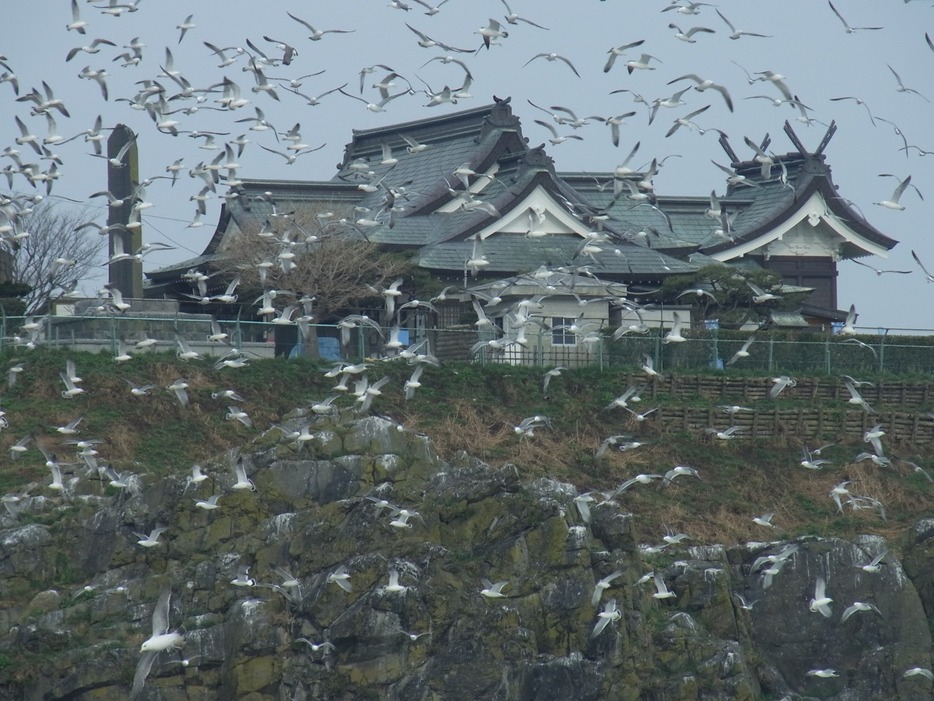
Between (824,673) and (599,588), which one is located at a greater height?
(599,588)

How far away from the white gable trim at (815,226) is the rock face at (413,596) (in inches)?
567

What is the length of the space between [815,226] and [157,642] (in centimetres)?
2674

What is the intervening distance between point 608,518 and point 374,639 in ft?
16.3

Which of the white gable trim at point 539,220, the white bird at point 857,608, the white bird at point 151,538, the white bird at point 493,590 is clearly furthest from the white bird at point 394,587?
the white gable trim at point 539,220

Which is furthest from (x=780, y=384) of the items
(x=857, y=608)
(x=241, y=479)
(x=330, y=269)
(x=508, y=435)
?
(x=241, y=479)

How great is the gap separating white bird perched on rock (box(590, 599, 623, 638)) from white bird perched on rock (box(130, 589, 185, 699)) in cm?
640

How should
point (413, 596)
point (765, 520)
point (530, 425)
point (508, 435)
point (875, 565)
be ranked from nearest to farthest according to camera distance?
point (413, 596)
point (875, 565)
point (765, 520)
point (530, 425)
point (508, 435)

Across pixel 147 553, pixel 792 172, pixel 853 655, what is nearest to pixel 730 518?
→ pixel 853 655

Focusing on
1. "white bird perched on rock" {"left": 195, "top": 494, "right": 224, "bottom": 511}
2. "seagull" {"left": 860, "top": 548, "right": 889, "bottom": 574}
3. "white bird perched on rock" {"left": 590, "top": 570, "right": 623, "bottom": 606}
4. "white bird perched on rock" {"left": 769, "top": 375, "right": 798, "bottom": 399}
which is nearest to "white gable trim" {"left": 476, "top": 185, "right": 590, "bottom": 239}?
"white bird perched on rock" {"left": 769, "top": 375, "right": 798, "bottom": 399}

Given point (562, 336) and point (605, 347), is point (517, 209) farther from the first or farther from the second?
point (605, 347)

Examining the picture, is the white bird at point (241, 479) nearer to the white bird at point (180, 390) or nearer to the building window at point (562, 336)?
the white bird at point (180, 390)

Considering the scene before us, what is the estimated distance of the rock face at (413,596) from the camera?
85.0ft

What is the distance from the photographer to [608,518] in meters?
28.8

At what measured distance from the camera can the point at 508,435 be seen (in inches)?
1348
